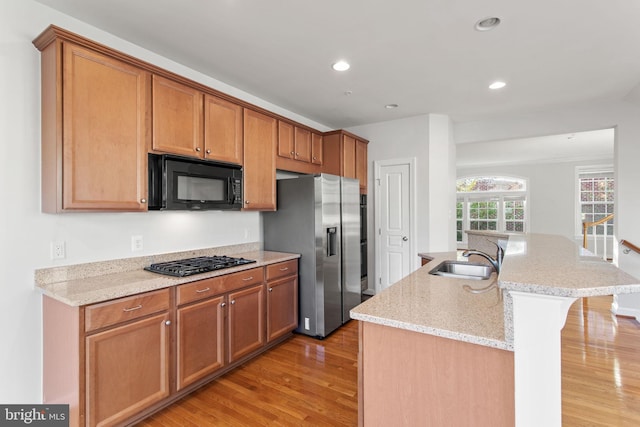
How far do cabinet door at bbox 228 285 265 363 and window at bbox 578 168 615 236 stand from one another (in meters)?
8.61

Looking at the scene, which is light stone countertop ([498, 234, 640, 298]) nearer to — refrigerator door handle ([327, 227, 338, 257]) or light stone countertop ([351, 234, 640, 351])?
light stone countertop ([351, 234, 640, 351])

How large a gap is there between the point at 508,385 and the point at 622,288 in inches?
20.1

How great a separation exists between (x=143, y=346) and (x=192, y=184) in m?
1.18

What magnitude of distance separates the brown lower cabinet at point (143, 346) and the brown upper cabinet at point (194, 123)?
1024mm

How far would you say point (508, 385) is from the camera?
3.60 ft

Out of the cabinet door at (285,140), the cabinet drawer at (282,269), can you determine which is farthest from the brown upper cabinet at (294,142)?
the cabinet drawer at (282,269)

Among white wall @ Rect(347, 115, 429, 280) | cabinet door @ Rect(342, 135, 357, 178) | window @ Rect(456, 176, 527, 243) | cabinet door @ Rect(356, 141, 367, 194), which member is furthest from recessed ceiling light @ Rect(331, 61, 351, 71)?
window @ Rect(456, 176, 527, 243)

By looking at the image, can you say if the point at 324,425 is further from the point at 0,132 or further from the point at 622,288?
the point at 0,132

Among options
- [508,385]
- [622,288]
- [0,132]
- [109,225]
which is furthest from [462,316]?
[0,132]

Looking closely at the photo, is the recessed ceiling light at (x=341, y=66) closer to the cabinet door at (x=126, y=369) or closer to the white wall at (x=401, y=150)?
the white wall at (x=401, y=150)

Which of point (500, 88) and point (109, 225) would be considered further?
point (500, 88)

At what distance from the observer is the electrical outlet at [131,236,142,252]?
94.3 inches

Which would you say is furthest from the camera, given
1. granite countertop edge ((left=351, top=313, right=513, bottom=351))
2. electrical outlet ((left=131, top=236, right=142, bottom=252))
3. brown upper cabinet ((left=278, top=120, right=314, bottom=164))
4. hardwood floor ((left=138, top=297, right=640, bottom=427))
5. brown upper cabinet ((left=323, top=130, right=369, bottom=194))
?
brown upper cabinet ((left=323, top=130, right=369, bottom=194))

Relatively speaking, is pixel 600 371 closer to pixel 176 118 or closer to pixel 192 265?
pixel 192 265
